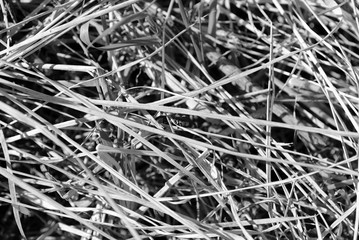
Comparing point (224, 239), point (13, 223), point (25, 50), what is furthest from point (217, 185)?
point (13, 223)

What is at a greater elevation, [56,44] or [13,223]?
[56,44]

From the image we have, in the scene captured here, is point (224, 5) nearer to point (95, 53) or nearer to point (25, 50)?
point (95, 53)

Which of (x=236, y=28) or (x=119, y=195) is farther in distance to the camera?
(x=236, y=28)

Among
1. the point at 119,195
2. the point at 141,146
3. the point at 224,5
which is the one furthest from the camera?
the point at 224,5

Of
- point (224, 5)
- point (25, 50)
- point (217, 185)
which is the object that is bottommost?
point (217, 185)

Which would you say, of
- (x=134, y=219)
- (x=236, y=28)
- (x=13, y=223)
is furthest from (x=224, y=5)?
(x=13, y=223)

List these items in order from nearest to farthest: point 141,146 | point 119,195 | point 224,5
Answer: point 119,195 → point 141,146 → point 224,5

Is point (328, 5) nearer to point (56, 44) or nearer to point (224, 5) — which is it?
point (224, 5)
